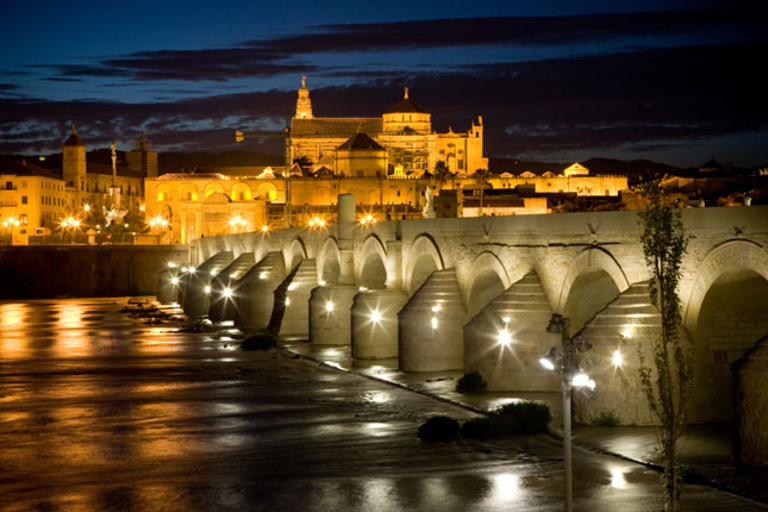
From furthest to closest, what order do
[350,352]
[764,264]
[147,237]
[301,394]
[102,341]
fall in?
[147,237]
[102,341]
[350,352]
[301,394]
[764,264]

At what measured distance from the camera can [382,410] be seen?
26.1 metres

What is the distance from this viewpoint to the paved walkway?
17.3 metres

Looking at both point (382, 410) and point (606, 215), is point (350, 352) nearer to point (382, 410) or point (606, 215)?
point (382, 410)

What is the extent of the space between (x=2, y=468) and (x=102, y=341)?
27.9 metres

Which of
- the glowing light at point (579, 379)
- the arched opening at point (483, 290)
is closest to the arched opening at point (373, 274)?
the arched opening at point (483, 290)

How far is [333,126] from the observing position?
16712cm

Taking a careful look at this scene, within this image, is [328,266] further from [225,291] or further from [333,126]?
[333,126]

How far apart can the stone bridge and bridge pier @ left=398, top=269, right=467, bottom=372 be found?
3cm

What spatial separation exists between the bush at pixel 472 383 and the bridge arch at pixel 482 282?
346cm

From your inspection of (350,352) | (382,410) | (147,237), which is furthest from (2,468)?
(147,237)

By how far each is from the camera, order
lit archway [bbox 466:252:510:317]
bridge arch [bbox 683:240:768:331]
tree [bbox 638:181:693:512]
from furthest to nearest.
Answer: lit archway [bbox 466:252:510:317] → bridge arch [bbox 683:240:768:331] → tree [bbox 638:181:693:512]

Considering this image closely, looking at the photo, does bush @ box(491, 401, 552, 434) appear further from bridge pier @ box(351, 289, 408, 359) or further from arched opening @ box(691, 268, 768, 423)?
bridge pier @ box(351, 289, 408, 359)

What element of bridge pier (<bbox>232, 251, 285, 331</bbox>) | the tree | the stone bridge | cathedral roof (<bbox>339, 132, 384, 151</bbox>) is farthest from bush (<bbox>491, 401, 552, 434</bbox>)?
cathedral roof (<bbox>339, 132, 384, 151</bbox>)

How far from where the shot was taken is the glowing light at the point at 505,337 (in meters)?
26.8
